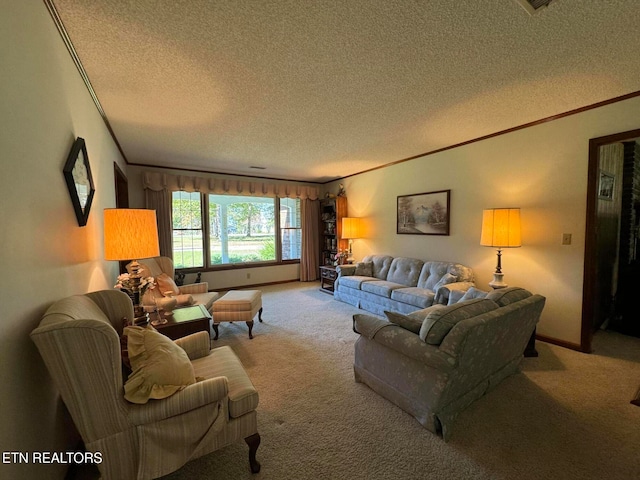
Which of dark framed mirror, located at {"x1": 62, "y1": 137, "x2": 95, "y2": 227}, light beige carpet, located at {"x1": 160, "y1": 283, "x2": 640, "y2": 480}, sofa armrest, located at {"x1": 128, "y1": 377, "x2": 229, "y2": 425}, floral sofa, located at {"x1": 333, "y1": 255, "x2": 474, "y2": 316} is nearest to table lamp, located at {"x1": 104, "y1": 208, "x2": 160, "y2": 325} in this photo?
dark framed mirror, located at {"x1": 62, "y1": 137, "x2": 95, "y2": 227}

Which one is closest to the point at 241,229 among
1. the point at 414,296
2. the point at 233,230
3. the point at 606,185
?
the point at 233,230

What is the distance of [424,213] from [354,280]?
63.3 inches

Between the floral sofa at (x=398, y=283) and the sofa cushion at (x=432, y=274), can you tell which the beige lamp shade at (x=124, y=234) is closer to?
the floral sofa at (x=398, y=283)

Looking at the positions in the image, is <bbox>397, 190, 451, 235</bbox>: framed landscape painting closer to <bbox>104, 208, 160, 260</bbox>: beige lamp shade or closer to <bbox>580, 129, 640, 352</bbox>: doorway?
<bbox>580, 129, 640, 352</bbox>: doorway

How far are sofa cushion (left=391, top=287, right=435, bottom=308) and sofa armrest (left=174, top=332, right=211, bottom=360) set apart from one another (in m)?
2.63

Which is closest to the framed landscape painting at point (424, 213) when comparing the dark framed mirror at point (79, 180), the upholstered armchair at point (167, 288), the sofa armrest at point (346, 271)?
the sofa armrest at point (346, 271)

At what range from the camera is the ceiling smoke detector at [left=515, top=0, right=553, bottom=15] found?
4.64 feet

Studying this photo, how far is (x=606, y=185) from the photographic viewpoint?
3209 mm

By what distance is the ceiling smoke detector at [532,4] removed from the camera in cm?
141

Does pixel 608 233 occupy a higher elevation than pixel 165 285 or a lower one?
higher

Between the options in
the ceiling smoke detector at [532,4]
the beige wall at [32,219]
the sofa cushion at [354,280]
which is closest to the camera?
the beige wall at [32,219]

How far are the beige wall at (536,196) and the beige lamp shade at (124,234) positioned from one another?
389 centimetres

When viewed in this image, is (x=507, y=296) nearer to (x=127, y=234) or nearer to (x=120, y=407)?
(x=120, y=407)

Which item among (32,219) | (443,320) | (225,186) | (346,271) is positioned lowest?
(346,271)
